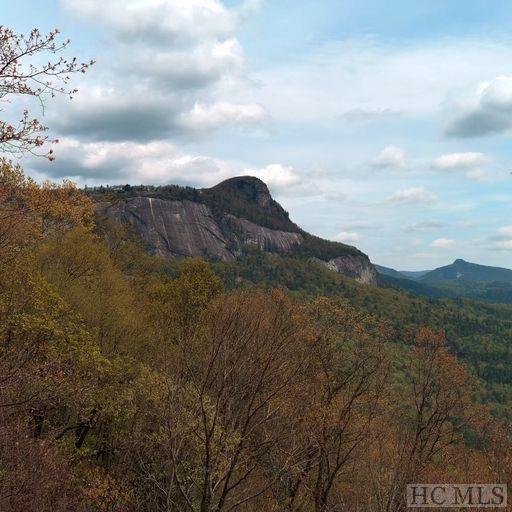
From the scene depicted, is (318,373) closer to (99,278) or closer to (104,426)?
(104,426)

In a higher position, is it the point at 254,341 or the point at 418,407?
the point at 254,341

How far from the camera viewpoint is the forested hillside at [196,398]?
15648 millimetres

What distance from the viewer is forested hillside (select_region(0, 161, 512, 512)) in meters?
15.6

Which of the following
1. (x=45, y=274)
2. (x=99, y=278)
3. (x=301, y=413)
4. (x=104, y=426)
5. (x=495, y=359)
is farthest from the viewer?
(x=495, y=359)

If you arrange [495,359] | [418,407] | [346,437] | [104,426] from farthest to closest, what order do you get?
1. [495,359]
2. [418,407]
3. [104,426]
4. [346,437]

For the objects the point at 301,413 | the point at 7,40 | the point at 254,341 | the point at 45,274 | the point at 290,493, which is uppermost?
the point at 7,40

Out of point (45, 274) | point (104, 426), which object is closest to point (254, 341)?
point (104, 426)

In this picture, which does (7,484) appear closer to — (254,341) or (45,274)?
(254,341)

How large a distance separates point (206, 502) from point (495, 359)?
19756 centimetres

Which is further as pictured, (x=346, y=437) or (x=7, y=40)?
(x=346, y=437)

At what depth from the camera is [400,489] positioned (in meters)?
18.0

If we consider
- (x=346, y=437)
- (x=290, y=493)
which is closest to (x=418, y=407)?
(x=346, y=437)

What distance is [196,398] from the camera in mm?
18594

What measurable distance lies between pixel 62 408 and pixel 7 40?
19.3m
